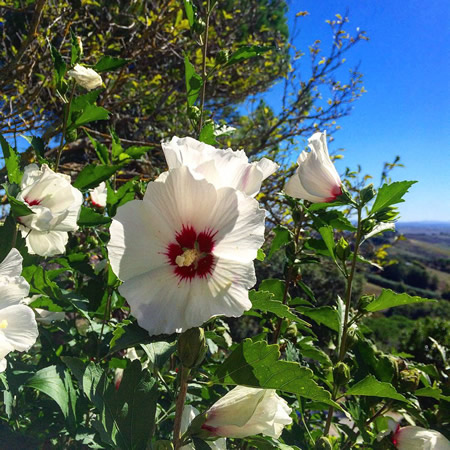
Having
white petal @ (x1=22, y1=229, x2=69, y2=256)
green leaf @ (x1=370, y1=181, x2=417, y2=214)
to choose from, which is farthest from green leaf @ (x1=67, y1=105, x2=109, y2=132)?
green leaf @ (x1=370, y1=181, x2=417, y2=214)

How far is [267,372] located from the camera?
65cm

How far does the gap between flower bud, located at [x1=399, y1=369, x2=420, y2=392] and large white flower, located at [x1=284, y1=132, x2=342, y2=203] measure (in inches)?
18.3

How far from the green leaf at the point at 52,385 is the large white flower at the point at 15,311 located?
158 millimetres

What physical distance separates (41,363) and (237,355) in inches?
39.2

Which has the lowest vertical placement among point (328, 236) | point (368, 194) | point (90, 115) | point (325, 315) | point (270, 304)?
point (325, 315)

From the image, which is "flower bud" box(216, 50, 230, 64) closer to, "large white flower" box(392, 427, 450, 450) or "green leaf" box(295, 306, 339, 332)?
"green leaf" box(295, 306, 339, 332)

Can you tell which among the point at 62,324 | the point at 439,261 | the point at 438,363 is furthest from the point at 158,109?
the point at 439,261

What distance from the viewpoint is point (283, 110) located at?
13.5 ft

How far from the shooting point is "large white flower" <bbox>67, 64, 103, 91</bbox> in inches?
47.4

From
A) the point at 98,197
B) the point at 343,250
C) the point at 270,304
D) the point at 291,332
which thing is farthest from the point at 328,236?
the point at 98,197

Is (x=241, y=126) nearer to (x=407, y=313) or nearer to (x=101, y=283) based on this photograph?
(x=101, y=283)

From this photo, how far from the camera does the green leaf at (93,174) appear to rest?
122cm

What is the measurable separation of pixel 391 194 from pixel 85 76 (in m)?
0.95

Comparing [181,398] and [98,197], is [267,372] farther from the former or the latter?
[98,197]
